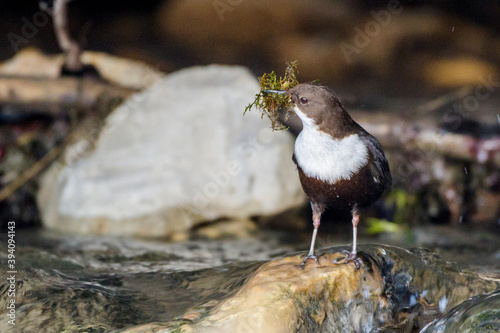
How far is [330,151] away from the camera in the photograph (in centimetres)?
282

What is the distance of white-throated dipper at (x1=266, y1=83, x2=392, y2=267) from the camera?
2.79m

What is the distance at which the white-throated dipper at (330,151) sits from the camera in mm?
2791

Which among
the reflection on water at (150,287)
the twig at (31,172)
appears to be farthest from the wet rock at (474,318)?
the twig at (31,172)

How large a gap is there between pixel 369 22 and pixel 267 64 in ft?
5.95

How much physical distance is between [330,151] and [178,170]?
2903 millimetres

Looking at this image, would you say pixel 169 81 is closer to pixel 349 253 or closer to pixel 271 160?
pixel 271 160

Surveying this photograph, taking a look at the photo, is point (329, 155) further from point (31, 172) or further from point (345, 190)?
point (31, 172)

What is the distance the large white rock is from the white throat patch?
2.49m

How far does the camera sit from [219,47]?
A: 8.91m

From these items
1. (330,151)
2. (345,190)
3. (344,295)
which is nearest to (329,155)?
(330,151)

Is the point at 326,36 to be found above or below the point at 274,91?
above

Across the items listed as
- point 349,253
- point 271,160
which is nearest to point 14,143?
point 271,160

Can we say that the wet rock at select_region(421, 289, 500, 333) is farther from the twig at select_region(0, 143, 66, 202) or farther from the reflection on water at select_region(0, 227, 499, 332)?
the twig at select_region(0, 143, 66, 202)

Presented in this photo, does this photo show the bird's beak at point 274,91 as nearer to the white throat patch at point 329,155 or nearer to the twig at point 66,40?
the white throat patch at point 329,155
